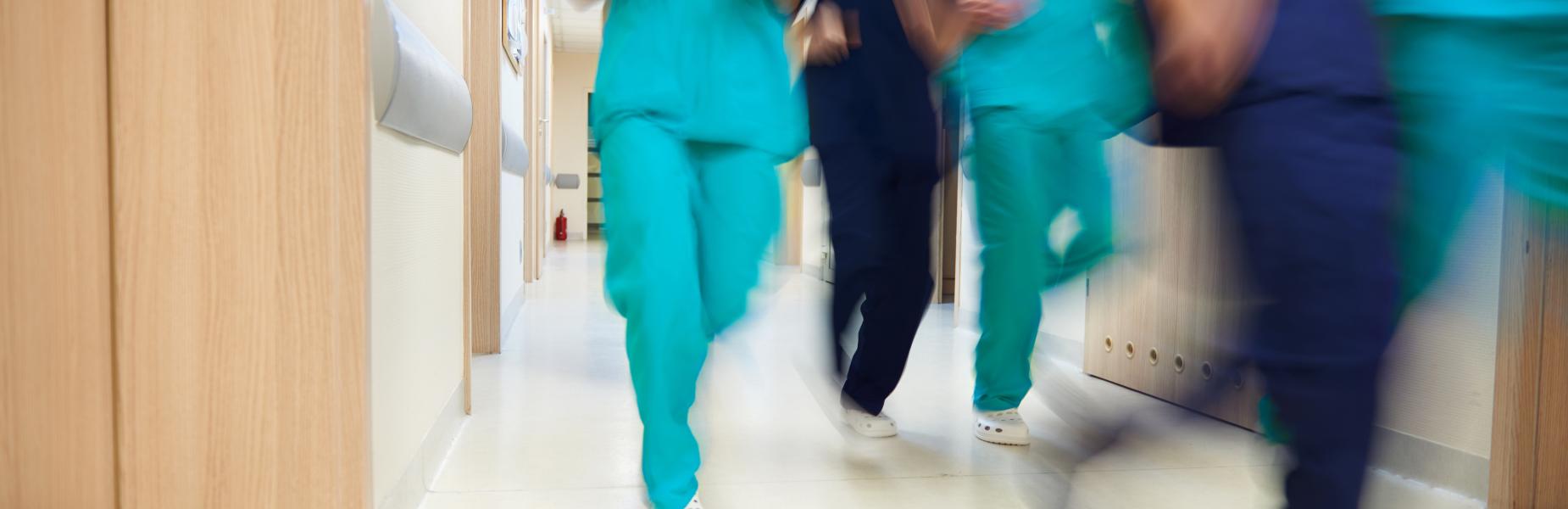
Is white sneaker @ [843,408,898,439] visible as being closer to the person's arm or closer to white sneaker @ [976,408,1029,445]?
white sneaker @ [976,408,1029,445]

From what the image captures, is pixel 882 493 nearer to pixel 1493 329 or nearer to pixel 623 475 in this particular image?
pixel 623 475

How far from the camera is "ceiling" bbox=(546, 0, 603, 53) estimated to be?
9375 mm

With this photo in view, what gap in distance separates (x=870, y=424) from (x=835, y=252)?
375mm

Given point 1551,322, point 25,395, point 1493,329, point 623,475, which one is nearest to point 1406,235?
point 1551,322

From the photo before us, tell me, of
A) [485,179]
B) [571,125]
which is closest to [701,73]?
[485,179]

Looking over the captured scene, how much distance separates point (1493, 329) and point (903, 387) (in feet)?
4.38

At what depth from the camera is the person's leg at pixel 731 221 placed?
142cm

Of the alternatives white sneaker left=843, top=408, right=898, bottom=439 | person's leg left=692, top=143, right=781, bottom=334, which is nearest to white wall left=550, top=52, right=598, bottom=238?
white sneaker left=843, top=408, right=898, bottom=439

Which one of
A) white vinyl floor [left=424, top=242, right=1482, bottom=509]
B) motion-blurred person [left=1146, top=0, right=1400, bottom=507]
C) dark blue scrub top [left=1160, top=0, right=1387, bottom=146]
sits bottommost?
white vinyl floor [left=424, top=242, right=1482, bottom=509]

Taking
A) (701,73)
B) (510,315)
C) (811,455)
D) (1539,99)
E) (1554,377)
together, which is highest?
(701,73)

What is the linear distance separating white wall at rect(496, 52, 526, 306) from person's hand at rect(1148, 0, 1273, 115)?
212 cm

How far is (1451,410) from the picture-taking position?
1.56 m

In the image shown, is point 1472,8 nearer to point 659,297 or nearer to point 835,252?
point 659,297

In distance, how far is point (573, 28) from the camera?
10.7 m
